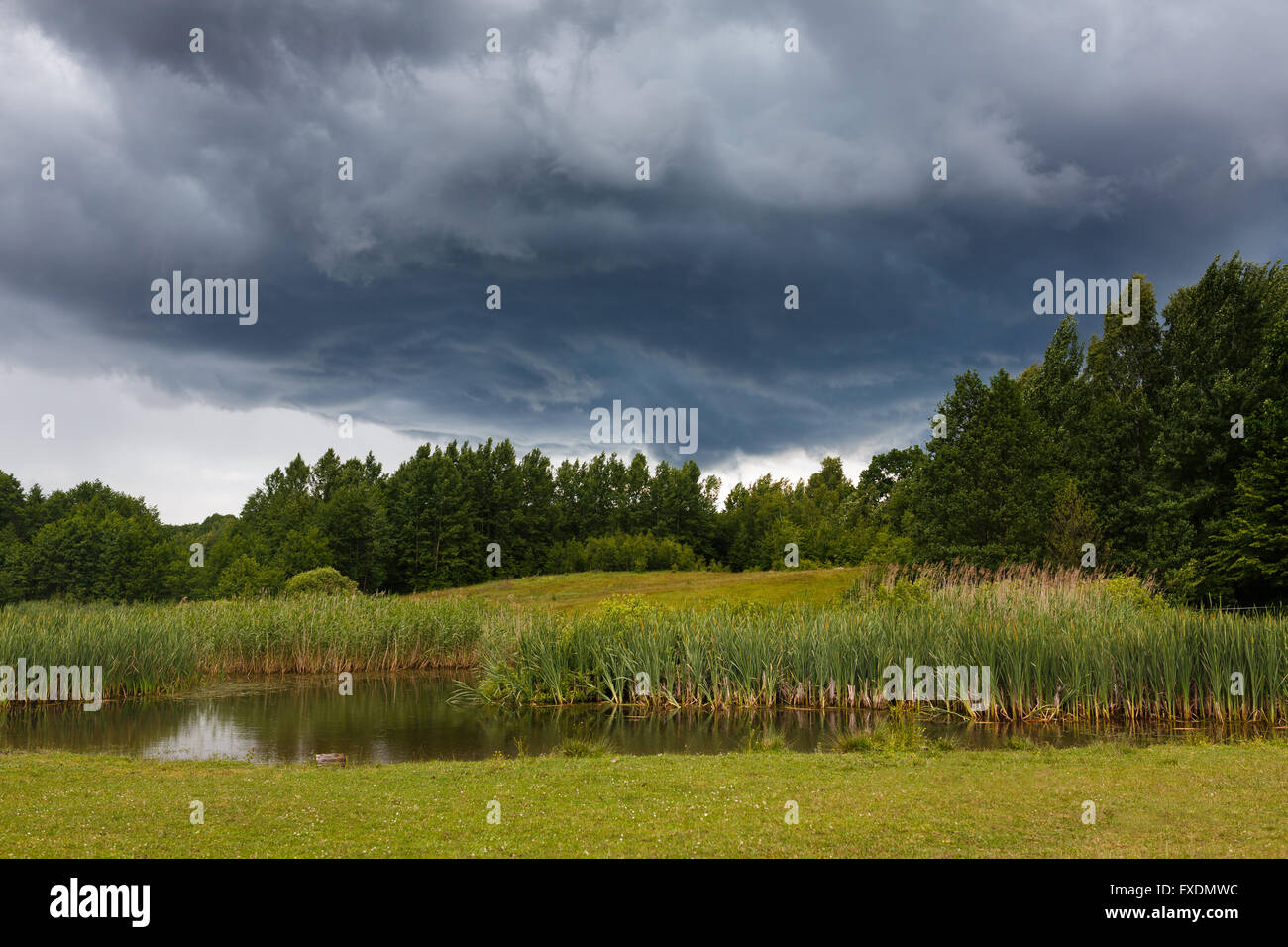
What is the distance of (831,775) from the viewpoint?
10.3 metres

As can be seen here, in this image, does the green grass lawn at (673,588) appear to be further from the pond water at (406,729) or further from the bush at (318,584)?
the pond water at (406,729)

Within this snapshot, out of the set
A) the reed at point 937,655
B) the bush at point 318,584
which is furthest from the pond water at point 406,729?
the bush at point 318,584

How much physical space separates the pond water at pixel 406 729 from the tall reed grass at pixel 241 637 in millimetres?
1269

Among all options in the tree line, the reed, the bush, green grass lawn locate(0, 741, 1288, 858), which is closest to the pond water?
the reed

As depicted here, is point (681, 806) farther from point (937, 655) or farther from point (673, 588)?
point (673, 588)

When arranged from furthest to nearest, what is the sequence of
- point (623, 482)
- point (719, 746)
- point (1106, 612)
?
1. point (623, 482)
2. point (1106, 612)
3. point (719, 746)

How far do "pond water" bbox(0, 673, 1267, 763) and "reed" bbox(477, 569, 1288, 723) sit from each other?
2.47 feet

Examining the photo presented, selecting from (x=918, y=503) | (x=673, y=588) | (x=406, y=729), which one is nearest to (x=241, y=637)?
(x=406, y=729)

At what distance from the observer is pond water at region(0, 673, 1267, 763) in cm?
1493

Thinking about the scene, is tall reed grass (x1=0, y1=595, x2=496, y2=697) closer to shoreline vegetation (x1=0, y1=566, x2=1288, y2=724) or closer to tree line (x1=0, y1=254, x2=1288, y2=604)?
shoreline vegetation (x1=0, y1=566, x2=1288, y2=724)

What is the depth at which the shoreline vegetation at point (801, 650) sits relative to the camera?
653 inches

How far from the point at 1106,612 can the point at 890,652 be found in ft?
21.4
